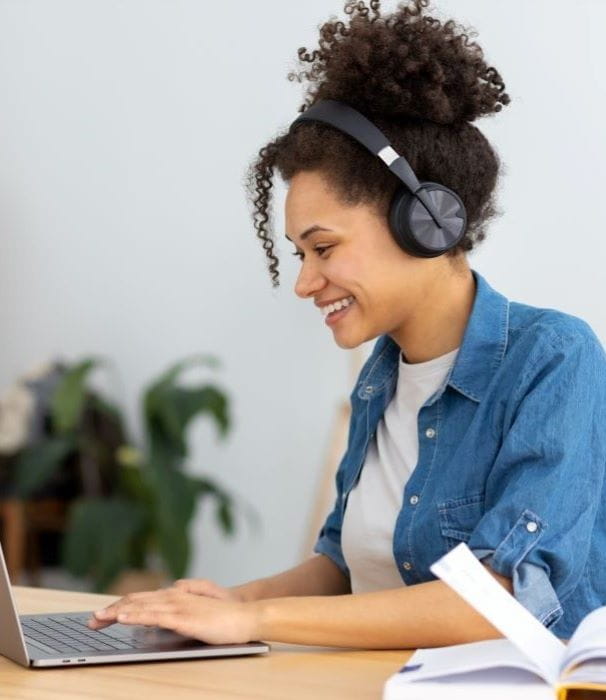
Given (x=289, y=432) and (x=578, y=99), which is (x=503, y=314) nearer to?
(x=578, y=99)

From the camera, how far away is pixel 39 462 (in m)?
3.73

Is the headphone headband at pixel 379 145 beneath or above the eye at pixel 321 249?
above

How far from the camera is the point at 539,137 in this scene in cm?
309

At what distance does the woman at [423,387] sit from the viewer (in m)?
1.41

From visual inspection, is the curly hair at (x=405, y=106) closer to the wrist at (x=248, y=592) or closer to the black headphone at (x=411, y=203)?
the black headphone at (x=411, y=203)

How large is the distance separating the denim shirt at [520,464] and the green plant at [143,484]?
2.00 metres

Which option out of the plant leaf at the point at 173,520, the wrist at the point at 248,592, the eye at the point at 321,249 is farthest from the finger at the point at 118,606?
the plant leaf at the point at 173,520

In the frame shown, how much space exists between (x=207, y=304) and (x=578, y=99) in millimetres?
1320

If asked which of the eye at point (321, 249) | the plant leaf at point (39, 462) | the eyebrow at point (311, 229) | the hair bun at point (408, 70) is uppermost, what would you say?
the hair bun at point (408, 70)

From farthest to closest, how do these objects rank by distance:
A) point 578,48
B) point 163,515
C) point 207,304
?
point 207,304, point 163,515, point 578,48

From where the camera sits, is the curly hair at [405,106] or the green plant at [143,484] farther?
the green plant at [143,484]

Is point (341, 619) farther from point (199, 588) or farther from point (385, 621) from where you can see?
point (199, 588)

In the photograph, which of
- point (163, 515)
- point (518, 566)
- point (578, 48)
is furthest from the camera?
point (163, 515)

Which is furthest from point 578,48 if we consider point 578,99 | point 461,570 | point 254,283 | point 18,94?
point 461,570
